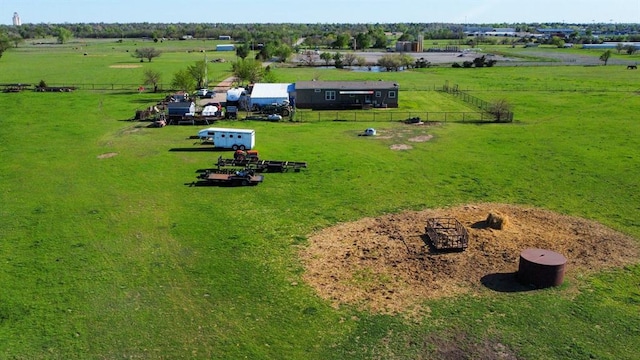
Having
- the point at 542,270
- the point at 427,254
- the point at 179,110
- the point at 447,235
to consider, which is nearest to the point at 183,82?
the point at 179,110

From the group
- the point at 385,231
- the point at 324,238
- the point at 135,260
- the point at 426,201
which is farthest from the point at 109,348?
the point at 426,201

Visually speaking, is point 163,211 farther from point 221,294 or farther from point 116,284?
point 221,294

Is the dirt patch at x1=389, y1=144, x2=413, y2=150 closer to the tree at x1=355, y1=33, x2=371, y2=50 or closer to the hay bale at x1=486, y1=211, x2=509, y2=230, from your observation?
the hay bale at x1=486, y1=211, x2=509, y2=230

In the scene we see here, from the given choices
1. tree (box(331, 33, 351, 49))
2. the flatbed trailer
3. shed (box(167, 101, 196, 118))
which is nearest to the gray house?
shed (box(167, 101, 196, 118))

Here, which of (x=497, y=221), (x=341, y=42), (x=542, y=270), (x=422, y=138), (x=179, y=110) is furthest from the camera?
(x=341, y=42)

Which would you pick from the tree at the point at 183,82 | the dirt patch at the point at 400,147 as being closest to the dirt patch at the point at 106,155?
the dirt patch at the point at 400,147

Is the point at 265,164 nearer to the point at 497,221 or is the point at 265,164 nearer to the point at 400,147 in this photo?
the point at 400,147
